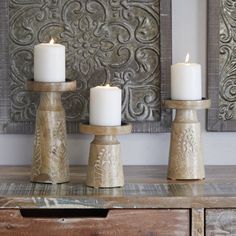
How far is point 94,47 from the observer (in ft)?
4.64

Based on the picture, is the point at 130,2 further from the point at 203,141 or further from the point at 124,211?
the point at 124,211

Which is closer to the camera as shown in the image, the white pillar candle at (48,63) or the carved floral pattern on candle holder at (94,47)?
the white pillar candle at (48,63)

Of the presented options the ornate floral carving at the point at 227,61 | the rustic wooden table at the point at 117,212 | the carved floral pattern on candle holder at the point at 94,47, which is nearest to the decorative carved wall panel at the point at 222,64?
the ornate floral carving at the point at 227,61

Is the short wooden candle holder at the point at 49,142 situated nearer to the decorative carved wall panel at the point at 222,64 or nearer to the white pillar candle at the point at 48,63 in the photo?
the white pillar candle at the point at 48,63

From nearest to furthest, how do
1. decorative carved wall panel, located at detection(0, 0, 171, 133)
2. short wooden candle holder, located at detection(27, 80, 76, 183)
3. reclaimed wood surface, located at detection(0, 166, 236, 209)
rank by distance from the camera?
1. reclaimed wood surface, located at detection(0, 166, 236, 209)
2. short wooden candle holder, located at detection(27, 80, 76, 183)
3. decorative carved wall panel, located at detection(0, 0, 171, 133)

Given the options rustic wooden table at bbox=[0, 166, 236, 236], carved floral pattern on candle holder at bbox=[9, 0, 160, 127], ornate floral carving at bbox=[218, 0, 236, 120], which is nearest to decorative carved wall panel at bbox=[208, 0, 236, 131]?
ornate floral carving at bbox=[218, 0, 236, 120]

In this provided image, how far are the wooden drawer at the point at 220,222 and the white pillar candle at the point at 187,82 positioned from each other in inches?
9.5

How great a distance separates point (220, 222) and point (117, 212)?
18cm

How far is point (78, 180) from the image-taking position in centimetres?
129

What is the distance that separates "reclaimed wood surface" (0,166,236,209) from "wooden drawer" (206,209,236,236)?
14mm

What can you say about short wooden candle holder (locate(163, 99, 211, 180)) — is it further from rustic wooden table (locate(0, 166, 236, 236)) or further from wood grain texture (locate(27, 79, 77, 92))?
wood grain texture (locate(27, 79, 77, 92))

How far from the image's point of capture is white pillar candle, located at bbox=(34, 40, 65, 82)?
1242mm

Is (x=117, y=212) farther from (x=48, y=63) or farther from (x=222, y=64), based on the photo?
(x=222, y=64)

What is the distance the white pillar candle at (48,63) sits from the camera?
48.9 inches
